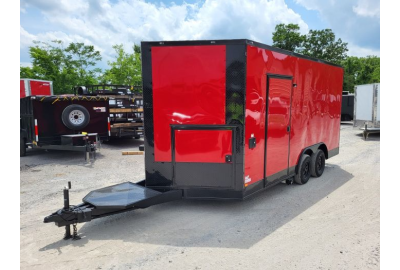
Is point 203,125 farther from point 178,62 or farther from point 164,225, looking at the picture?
point 164,225

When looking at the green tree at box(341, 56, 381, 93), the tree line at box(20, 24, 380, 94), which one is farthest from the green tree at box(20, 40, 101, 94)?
the green tree at box(341, 56, 381, 93)

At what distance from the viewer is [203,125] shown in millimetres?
4781

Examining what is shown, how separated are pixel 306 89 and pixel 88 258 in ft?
17.6

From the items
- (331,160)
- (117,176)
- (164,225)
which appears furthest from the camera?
(331,160)

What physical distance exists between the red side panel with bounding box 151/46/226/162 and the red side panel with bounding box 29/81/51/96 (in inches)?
541

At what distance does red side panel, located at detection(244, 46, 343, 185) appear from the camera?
4887 millimetres

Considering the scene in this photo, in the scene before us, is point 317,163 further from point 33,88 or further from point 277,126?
point 33,88

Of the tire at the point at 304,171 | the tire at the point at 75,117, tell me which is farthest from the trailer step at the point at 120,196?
the tire at the point at 75,117

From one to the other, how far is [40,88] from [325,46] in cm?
3964

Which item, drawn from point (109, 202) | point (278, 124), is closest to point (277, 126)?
point (278, 124)

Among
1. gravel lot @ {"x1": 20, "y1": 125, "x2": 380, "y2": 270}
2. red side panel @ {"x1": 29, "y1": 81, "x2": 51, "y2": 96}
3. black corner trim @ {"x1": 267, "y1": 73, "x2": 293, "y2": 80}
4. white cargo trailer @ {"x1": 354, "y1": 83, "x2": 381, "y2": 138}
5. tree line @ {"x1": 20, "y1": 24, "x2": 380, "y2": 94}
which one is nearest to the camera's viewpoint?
gravel lot @ {"x1": 20, "y1": 125, "x2": 380, "y2": 270}

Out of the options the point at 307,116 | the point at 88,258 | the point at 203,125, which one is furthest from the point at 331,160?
the point at 88,258

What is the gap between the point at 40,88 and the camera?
53.1ft

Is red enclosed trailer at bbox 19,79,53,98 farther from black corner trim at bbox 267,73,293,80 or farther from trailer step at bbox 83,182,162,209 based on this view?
black corner trim at bbox 267,73,293,80
